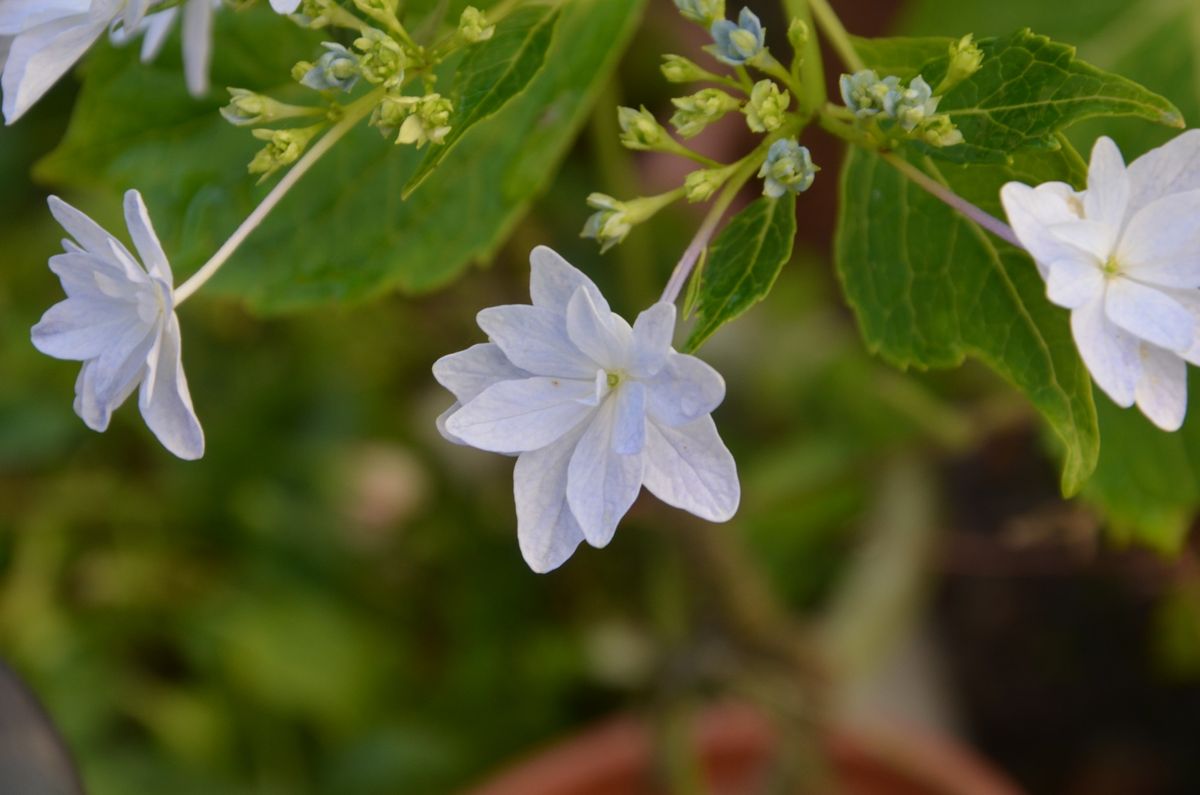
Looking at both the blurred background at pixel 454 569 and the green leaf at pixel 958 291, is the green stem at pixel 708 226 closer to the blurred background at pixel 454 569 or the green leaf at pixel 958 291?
the green leaf at pixel 958 291

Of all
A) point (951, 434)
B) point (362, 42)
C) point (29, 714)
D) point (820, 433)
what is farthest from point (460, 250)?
point (820, 433)

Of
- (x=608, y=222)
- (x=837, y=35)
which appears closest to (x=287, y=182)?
(x=608, y=222)

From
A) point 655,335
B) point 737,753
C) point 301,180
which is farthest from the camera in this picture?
point 737,753

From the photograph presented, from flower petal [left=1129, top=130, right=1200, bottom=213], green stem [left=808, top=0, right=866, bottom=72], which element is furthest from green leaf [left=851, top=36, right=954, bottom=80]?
flower petal [left=1129, top=130, right=1200, bottom=213]

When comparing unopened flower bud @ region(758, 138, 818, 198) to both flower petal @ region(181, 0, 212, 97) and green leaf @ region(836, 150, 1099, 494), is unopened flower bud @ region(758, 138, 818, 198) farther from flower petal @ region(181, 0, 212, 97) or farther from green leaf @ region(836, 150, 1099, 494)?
flower petal @ region(181, 0, 212, 97)

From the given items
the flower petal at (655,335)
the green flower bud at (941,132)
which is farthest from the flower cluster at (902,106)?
the flower petal at (655,335)

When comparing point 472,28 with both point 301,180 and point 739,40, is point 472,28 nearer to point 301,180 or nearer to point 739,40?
point 739,40
